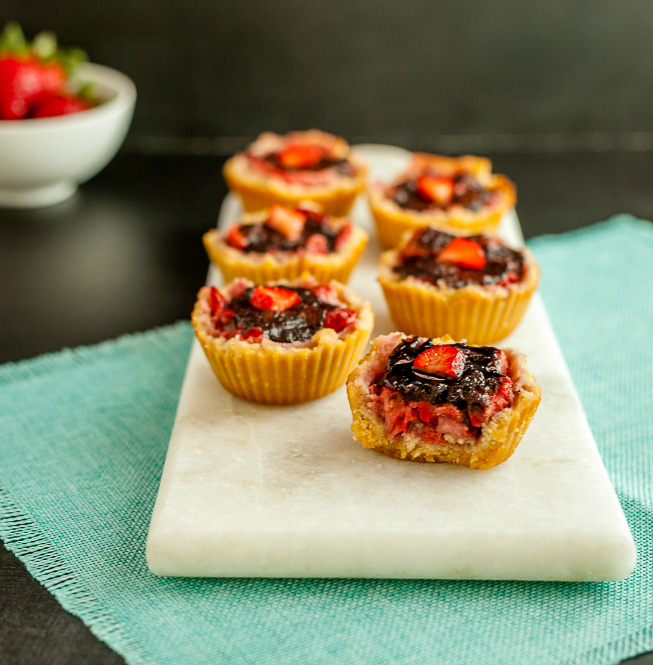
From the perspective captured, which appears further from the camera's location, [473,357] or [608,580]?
[473,357]

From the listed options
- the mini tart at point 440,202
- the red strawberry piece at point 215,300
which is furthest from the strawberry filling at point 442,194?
the red strawberry piece at point 215,300

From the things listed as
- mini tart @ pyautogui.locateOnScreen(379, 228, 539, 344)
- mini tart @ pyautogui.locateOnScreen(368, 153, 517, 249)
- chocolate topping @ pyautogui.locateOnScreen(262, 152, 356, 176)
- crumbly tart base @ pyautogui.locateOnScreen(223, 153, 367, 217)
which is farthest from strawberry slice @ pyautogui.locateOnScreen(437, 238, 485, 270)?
chocolate topping @ pyautogui.locateOnScreen(262, 152, 356, 176)

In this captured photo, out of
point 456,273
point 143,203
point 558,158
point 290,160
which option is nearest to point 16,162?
point 143,203

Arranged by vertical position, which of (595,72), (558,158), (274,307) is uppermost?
(274,307)

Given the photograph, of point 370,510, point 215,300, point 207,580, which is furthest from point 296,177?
point 207,580

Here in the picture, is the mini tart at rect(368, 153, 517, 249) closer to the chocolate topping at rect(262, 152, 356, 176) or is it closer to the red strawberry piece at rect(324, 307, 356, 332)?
the chocolate topping at rect(262, 152, 356, 176)

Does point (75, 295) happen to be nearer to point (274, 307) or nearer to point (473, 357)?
point (274, 307)

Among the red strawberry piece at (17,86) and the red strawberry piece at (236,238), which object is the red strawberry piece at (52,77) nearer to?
the red strawberry piece at (17,86)
